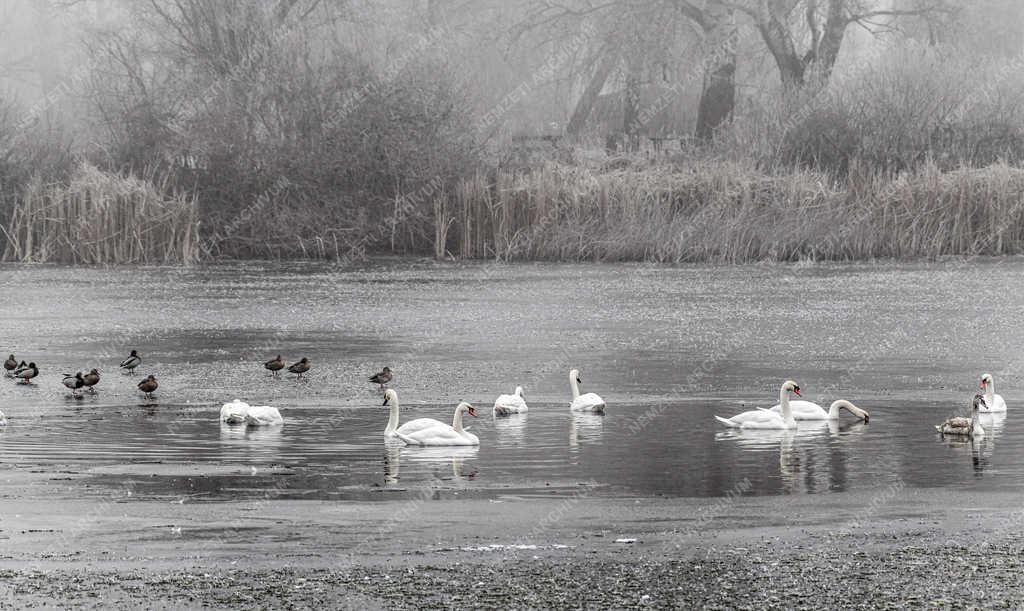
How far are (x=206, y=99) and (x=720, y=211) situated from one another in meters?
13.9

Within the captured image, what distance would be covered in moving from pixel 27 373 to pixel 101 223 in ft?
69.3

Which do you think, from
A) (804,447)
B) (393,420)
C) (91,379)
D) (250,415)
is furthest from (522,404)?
(91,379)

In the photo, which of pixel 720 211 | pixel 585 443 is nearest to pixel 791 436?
pixel 585 443

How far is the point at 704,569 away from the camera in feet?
→ 29.0

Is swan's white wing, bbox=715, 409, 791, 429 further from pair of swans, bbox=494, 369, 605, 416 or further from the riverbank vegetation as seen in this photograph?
the riverbank vegetation

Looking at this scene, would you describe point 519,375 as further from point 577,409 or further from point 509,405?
point 509,405

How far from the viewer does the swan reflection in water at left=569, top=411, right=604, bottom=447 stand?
44.6ft

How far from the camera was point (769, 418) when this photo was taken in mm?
14086

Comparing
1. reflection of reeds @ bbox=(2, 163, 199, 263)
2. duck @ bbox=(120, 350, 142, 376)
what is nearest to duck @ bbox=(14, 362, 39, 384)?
duck @ bbox=(120, 350, 142, 376)

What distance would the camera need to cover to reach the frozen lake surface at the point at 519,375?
1195 cm

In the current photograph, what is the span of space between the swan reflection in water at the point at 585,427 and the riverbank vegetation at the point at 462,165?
77.4 ft

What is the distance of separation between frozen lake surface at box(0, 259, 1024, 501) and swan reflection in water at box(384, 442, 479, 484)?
0.11 feet

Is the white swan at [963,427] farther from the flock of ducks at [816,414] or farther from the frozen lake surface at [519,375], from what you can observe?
the frozen lake surface at [519,375]

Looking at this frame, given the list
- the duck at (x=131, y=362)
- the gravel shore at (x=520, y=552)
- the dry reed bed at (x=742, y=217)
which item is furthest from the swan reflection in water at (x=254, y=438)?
the dry reed bed at (x=742, y=217)
